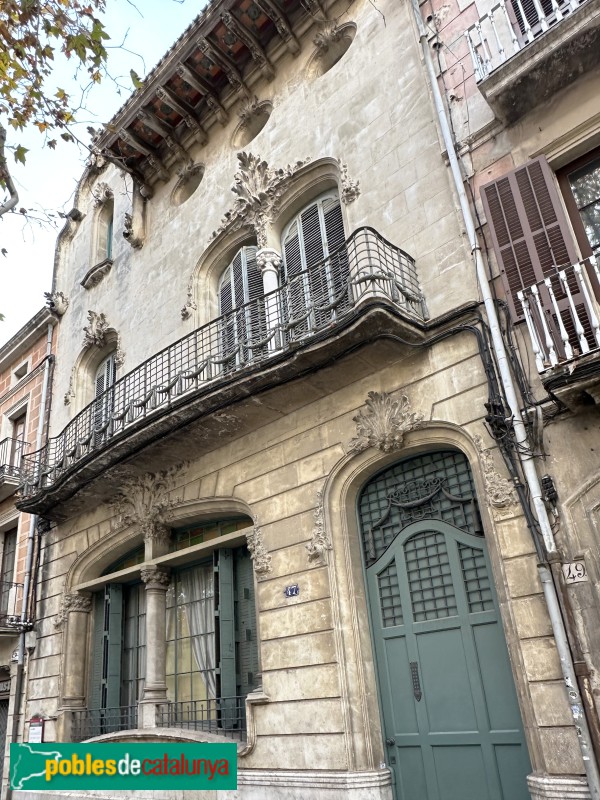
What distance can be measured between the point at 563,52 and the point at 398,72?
2.90 metres

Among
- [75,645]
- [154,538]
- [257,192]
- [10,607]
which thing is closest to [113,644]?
[75,645]

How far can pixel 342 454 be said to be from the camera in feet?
26.2

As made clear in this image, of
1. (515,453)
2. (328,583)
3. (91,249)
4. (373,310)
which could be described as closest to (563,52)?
(373,310)

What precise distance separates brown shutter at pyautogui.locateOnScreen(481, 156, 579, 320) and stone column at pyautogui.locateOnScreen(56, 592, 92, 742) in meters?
9.30

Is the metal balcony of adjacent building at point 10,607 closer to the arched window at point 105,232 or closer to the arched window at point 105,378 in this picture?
the arched window at point 105,378

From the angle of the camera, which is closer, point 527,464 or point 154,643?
point 527,464

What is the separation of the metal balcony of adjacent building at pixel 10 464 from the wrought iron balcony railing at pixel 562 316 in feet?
38.6

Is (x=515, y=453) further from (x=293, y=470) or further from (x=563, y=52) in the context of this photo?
(x=563, y=52)

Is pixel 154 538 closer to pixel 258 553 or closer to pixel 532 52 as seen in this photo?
pixel 258 553

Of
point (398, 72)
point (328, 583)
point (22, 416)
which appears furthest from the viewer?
point (22, 416)

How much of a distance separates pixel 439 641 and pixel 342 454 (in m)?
2.42

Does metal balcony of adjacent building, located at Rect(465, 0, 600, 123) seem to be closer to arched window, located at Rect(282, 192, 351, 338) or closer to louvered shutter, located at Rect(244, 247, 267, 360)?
arched window, located at Rect(282, 192, 351, 338)

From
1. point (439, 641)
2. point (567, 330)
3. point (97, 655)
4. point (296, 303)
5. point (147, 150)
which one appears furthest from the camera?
point (147, 150)

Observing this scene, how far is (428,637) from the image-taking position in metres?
6.96
